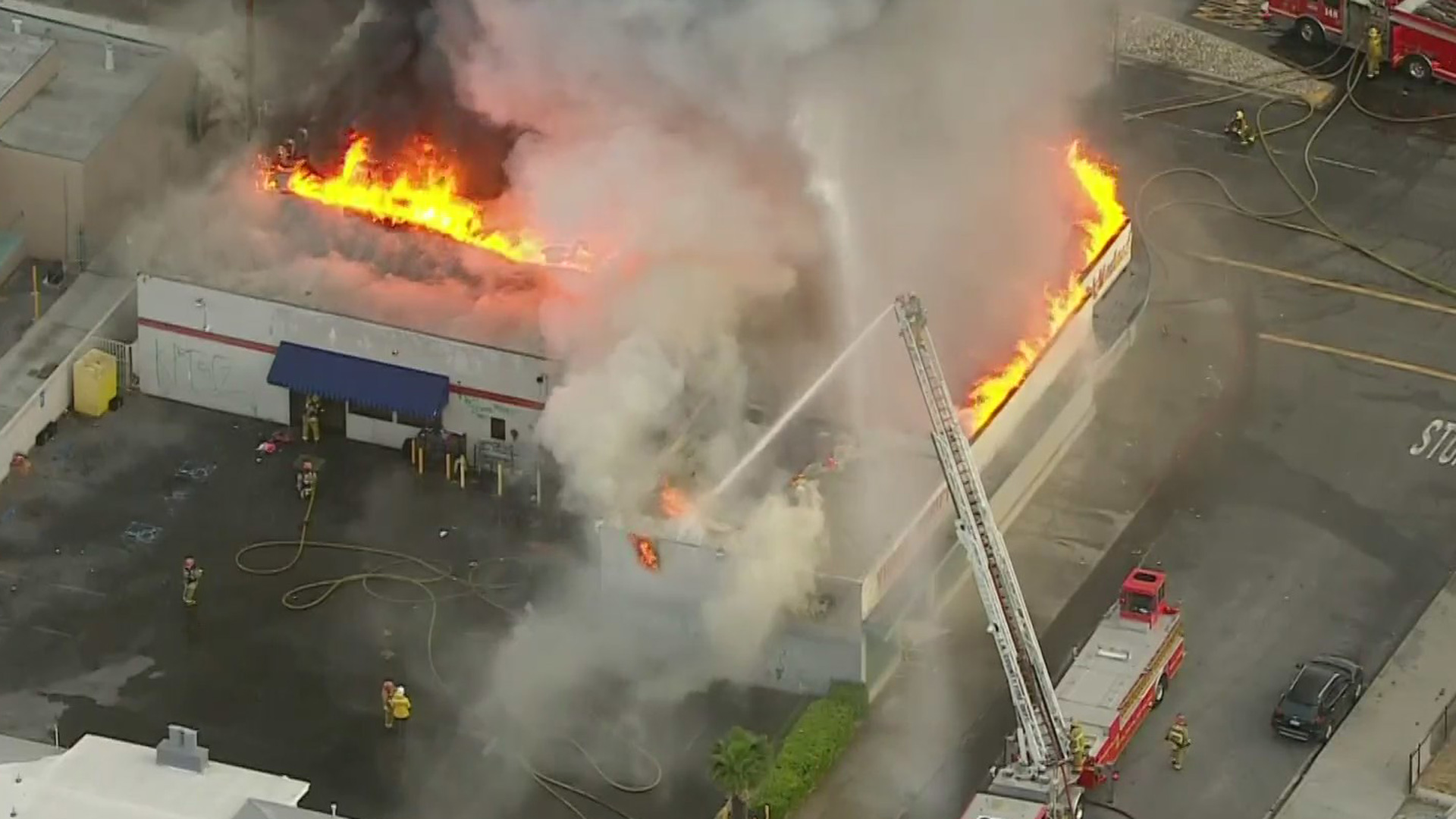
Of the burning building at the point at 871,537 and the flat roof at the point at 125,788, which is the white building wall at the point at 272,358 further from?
the flat roof at the point at 125,788

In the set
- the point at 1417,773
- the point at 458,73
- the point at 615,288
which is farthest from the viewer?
the point at 458,73

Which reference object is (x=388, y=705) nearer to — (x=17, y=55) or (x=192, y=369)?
(x=192, y=369)

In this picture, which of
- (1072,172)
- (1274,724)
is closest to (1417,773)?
(1274,724)

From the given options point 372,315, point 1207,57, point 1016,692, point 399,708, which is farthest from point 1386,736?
point 1207,57

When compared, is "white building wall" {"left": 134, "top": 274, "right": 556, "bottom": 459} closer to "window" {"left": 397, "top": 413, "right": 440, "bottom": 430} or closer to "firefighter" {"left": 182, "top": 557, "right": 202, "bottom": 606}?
"window" {"left": 397, "top": 413, "right": 440, "bottom": 430}

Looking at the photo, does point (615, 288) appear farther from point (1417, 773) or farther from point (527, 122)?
point (1417, 773)
